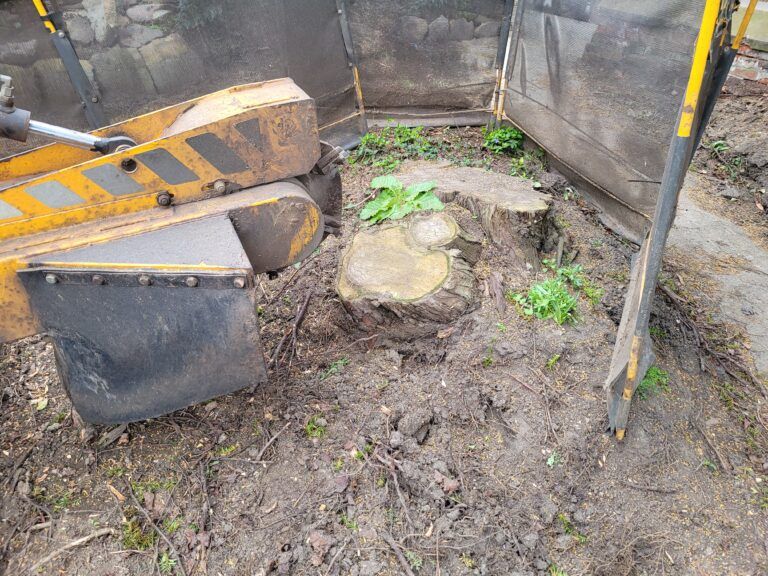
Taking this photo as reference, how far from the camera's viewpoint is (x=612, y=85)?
3766mm

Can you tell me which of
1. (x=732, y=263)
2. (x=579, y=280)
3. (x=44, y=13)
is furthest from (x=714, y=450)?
(x=44, y=13)

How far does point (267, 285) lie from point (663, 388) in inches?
104

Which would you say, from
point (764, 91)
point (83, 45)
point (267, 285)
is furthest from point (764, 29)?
point (83, 45)

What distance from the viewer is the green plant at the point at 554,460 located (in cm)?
241

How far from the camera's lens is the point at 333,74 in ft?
17.0

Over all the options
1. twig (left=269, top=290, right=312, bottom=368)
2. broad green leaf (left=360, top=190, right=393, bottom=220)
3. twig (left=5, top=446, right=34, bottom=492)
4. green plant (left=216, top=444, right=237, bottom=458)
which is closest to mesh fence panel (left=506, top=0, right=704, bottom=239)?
broad green leaf (left=360, top=190, right=393, bottom=220)

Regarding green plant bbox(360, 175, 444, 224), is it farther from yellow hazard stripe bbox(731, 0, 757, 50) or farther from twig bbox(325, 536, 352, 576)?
twig bbox(325, 536, 352, 576)

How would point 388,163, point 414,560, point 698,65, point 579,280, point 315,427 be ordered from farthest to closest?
point 388,163, point 579,280, point 315,427, point 414,560, point 698,65

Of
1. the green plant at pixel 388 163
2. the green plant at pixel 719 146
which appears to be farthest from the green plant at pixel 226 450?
the green plant at pixel 719 146

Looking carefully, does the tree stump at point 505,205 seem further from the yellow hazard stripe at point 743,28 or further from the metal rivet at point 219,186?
the metal rivet at point 219,186

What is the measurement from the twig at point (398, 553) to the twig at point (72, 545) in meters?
1.19

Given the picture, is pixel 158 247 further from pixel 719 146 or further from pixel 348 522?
pixel 719 146

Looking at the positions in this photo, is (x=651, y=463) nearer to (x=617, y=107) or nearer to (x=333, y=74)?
(x=617, y=107)

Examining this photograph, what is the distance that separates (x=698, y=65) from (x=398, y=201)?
213 cm
